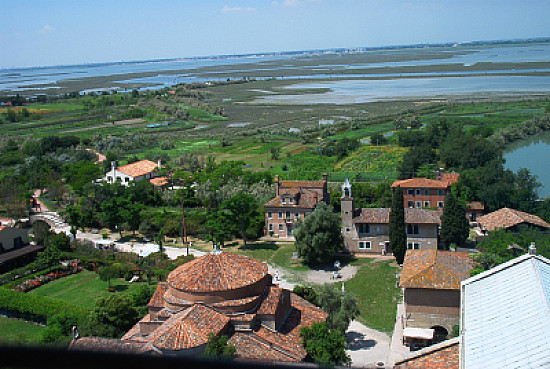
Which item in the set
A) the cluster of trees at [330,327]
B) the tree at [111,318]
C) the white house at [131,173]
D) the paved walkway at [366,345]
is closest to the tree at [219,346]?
the cluster of trees at [330,327]

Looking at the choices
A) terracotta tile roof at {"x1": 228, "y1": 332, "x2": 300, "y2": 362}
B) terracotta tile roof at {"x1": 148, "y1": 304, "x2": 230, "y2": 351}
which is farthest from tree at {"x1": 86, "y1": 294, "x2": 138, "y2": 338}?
terracotta tile roof at {"x1": 228, "y1": 332, "x2": 300, "y2": 362}

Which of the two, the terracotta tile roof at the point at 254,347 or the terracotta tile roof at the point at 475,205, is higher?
the terracotta tile roof at the point at 254,347

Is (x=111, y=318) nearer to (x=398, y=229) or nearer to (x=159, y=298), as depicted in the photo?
(x=159, y=298)

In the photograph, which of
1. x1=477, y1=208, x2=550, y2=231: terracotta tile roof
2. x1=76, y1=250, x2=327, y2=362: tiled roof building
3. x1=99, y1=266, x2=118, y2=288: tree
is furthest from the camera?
x1=477, y1=208, x2=550, y2=231: terracotta tile roof

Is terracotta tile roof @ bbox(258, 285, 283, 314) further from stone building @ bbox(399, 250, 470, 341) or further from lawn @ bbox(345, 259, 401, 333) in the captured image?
lawn @ bbox(345, 259, 401, 333)

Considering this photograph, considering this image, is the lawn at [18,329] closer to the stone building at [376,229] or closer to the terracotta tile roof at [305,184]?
the stone building at [376,229]

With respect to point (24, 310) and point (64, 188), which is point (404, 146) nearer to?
point (64, 188)

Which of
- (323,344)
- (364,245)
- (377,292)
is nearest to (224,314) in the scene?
(323,344)
